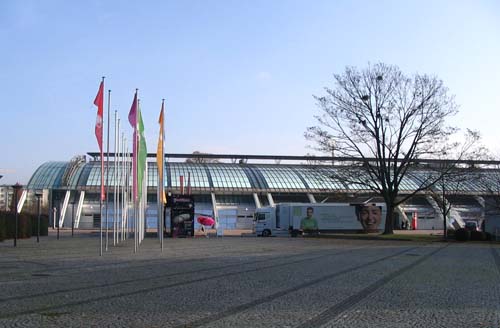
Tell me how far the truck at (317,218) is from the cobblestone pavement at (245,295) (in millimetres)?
37342

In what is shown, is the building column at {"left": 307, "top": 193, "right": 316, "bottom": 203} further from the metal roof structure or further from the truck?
the truck

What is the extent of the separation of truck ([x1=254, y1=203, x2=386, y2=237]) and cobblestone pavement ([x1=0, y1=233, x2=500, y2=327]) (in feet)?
123

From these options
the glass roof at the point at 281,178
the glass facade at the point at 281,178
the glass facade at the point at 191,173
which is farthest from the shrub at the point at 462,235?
the glass facade at the point at 191,173

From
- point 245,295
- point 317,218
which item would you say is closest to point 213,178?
point 317,218

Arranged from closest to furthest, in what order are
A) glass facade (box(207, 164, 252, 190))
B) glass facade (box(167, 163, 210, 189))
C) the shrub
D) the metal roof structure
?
the shrub
the metal roof structure
glass facade (box(167, 163, 210, 189))
glass facade (box(207, 164, 252, 190))

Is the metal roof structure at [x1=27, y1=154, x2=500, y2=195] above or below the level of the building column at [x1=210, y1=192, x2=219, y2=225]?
above

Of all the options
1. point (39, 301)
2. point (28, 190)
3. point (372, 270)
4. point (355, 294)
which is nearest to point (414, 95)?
point (372, 270)

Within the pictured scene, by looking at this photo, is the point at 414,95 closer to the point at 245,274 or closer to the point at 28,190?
the point at 245,274

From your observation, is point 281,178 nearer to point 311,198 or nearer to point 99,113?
point 311,198

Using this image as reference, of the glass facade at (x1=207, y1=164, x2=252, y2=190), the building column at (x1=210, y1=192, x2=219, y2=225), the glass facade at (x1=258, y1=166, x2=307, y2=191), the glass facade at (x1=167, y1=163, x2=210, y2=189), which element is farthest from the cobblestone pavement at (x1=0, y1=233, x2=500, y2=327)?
the glass facade at (x1=258, y1=166, x2=307, y2=191)

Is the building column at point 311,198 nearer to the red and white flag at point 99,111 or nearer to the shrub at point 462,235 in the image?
the shrub at point 462,235

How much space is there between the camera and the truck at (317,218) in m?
56.8

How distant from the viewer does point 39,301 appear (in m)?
10.6

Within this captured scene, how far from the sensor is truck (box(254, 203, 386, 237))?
56844 millimetres
